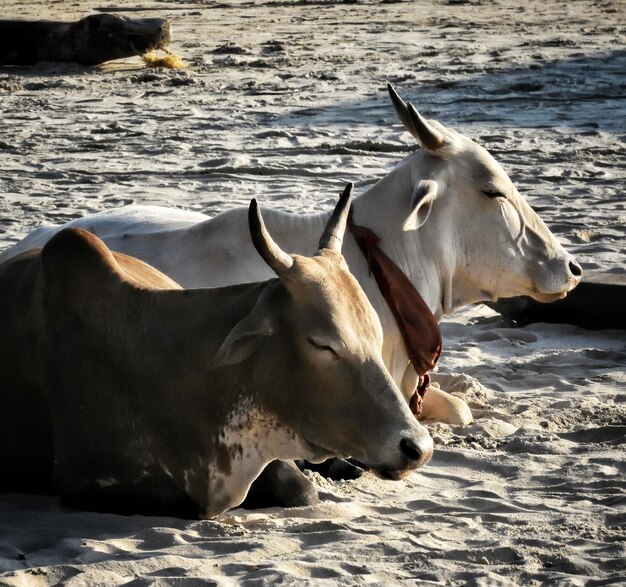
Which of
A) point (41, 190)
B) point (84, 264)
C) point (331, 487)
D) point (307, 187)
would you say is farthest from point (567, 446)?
point (41, 190)

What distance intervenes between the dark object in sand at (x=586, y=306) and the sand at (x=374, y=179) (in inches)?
4.0

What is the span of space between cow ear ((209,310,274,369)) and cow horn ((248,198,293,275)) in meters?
0.15

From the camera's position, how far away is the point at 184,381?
4.34 meters

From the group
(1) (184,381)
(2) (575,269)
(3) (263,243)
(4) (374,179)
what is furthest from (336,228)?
(4) (374,179)

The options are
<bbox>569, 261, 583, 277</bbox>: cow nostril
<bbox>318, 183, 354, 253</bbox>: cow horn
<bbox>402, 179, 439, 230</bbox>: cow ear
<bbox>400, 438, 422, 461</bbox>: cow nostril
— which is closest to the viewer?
<bbox>400, 438, 422, 461</bbox>: cow nostril

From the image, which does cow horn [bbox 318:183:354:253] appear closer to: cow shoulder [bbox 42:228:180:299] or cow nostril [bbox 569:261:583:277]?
cow shoulder [bbox 42:228:180:299]

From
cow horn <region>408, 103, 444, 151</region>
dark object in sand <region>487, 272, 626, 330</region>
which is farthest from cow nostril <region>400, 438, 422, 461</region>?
dark object in sand <region>487, 272, 626, 330</region>

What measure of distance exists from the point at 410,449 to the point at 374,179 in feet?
19.2

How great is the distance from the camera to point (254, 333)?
13.5 feet

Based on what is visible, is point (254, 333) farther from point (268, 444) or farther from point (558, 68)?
point (558, 68)

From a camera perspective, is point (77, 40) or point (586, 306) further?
point (77, 40)

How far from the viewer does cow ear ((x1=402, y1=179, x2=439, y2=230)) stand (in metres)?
5.43

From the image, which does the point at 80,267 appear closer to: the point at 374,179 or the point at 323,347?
the point at 323,347

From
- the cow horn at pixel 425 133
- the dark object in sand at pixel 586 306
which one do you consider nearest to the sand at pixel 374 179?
the dark object in sand at pixel 586 306
